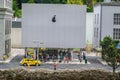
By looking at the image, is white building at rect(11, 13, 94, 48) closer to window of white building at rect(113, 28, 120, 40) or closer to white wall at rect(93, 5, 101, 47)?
white wall at rect(93, 5, 101, 47)

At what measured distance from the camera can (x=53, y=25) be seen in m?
54.3

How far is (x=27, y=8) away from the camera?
177ft

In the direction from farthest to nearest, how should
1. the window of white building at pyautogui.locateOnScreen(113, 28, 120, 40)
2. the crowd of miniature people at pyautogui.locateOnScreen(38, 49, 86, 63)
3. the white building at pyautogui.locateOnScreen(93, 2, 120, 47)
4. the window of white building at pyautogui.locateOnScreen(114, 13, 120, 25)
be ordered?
the window of white building at pyautogui.locateOnScreen(113, 28, 120, 40) → the window of white building at pyautogui.locateOnScreen(114, 13, 120, 25) → the white building at pyautogui.locateOnScreen(93, 2, 120, 47) → the crowd of miniature people at pyautogui.locateOnScreen(38, 49, 86, 63)

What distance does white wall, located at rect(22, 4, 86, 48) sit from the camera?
53906mm

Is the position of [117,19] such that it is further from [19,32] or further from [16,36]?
[16,36]

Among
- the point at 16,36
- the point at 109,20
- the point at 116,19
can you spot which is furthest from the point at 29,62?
the point at 16,36

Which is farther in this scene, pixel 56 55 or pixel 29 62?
pixel 56 55

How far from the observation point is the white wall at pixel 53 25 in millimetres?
53906

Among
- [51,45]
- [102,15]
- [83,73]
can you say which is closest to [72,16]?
[51,45]

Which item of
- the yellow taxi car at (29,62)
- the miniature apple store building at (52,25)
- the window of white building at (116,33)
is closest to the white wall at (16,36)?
the window of white building at (116,33)

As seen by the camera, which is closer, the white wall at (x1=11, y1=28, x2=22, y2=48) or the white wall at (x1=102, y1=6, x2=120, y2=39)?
the white wall at (x1=102, y1=6, x2=120, y2=39)

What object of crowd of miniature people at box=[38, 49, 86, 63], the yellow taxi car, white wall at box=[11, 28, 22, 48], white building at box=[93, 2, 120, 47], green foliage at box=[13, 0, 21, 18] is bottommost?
the yellow taxi car

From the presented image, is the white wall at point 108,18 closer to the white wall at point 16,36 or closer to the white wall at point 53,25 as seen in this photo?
the white wall at point 53,25

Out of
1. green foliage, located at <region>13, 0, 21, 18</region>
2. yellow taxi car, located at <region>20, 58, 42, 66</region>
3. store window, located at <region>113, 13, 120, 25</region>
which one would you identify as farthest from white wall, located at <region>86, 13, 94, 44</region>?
green foliage, located at <region>13, 0, 21, 18</region>
